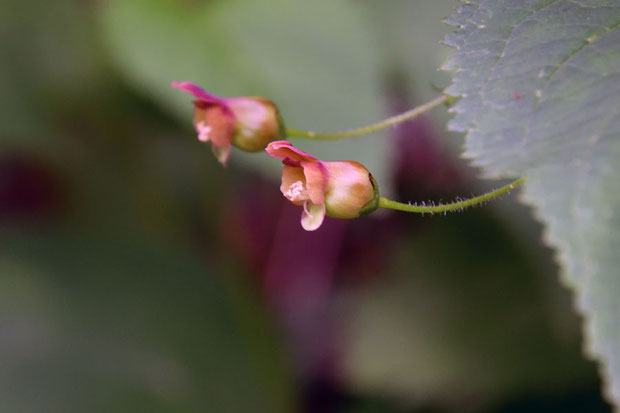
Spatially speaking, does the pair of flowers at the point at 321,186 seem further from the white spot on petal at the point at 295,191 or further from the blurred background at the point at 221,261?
the blurred background at the point at 221,261

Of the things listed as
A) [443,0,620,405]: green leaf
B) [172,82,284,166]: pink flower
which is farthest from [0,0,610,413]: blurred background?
[443,0,620,405]: green leaf

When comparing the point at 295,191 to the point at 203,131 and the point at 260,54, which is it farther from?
the point at 260,54

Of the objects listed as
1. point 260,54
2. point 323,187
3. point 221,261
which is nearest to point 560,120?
point 323,187

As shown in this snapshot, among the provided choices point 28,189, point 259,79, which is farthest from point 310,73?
point 28,189

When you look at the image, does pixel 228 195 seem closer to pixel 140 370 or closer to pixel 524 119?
pixel 140 370

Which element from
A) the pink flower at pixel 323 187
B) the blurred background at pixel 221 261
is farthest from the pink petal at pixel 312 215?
the blurred background at pixel 221 261

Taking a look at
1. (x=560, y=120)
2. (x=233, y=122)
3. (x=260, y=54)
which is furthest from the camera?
(x=260, y=54)
